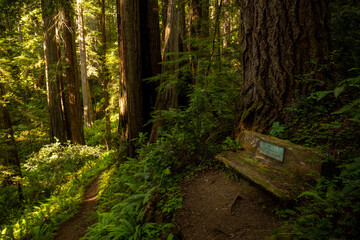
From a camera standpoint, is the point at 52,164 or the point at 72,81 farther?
the point at 72,81

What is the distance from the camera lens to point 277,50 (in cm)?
288

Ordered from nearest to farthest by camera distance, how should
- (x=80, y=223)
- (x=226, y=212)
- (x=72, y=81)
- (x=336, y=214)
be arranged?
1. (x=336, y=214)
2. (x=226, y=212)
3. (x=80, y=223)
4. (x=72, y=81)

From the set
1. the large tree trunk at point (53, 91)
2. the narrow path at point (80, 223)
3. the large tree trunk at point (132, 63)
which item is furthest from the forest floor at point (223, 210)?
the large tree trunk at point (53, 91)

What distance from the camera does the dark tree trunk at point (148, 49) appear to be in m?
6.20

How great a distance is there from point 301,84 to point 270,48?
0.71m

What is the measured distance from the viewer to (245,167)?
2686 millimetres

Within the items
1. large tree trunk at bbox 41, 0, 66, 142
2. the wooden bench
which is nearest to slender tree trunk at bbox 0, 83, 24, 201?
large tree trunk at bbox 41, 0, 66, 142

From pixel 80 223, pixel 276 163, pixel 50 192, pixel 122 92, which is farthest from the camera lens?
pixel 50 192

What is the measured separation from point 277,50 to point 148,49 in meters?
4.45

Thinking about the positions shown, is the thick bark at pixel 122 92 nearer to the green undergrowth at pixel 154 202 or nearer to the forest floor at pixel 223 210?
the green undergrowth at pixel 154 202

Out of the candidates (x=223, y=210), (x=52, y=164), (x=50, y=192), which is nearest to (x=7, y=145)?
(x=52, y=164)

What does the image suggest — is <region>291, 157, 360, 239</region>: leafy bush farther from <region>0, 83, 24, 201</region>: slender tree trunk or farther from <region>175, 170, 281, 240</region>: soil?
<region>0, 83, 24, 201</region>: slender tree trunk

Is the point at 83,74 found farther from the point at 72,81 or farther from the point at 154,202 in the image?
the point at 154,202

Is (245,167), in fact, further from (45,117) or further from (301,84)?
(45,117)
